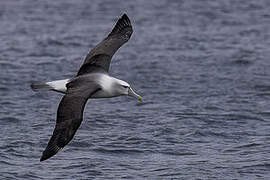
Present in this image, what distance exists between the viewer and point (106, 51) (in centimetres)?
1095

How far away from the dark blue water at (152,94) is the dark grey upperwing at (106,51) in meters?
1.27

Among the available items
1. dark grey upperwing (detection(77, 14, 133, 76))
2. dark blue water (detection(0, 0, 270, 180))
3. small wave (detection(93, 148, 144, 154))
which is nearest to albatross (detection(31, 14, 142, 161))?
dark grey upperwing (detection(77, 14, 133, 76))

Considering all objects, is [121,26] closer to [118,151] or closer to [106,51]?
[106,51]

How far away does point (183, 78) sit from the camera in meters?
15.2

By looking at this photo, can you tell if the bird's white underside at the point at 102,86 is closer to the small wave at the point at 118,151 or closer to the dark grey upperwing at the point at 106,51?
the dark grey upperwing at the point at 106,51

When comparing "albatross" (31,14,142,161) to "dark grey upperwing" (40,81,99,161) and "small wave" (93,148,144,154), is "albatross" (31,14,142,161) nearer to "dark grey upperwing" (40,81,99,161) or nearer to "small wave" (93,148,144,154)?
"dark grey upperwing" (40,81,99,161)

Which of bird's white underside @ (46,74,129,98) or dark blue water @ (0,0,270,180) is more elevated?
bird's white underside @ (46,74,129,98)

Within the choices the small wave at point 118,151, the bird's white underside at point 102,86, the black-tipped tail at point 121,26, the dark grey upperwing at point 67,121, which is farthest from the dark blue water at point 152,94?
the black-tipped tail at point 121,26

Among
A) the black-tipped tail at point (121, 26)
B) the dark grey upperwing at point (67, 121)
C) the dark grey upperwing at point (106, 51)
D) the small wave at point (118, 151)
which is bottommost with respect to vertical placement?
the small wave at point (118, 151)

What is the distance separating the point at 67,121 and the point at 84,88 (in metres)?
1.02

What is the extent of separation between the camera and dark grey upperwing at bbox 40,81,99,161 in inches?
322

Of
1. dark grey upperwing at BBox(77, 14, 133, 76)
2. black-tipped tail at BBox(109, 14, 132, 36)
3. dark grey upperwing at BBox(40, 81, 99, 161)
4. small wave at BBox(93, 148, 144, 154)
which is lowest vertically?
small wave at BBox(93, 148, 144, 154)

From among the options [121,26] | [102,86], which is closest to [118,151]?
[102,86]

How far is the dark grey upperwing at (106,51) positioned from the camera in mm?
10642
